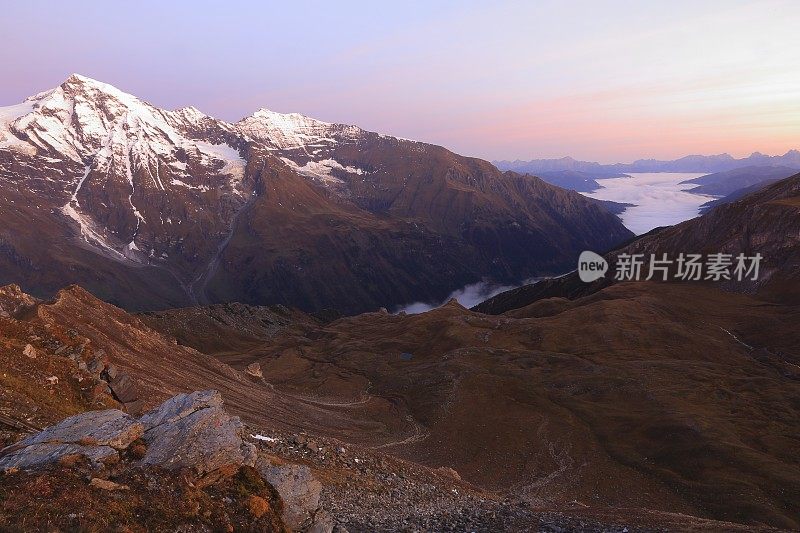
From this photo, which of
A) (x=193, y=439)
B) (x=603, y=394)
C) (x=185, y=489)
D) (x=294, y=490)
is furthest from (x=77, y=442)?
(x=603, y=394)

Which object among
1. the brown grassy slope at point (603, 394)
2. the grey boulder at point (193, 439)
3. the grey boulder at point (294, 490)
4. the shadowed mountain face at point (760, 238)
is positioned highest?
the shadowed mountain face at point (760, 238)

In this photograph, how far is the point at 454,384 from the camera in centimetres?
8288

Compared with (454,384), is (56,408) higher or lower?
higher

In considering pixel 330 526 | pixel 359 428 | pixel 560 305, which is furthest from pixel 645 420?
pixel 560 305

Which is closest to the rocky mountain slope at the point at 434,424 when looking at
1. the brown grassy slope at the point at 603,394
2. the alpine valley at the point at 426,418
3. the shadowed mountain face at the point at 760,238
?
the alpine valley at the point at 426,418

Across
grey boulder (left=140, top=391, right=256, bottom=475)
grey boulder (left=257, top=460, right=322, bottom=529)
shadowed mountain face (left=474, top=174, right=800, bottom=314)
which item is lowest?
grey boulder (left=257, top=460, right=322, bottom=529)

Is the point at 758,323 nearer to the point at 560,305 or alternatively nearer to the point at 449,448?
the point at 560,305

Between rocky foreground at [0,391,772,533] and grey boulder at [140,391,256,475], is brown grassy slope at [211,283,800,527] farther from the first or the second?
grey boulder at [140,391,256,475]

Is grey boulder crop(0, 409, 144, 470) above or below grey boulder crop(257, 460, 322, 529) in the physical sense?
above

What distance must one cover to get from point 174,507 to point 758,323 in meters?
140

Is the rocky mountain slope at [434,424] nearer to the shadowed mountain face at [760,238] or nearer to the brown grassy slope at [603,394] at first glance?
the brown grassy slope at [603,394]

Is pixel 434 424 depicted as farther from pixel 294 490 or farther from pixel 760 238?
pixel 760 238

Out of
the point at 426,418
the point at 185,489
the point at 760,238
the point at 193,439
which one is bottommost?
the point at 426,418

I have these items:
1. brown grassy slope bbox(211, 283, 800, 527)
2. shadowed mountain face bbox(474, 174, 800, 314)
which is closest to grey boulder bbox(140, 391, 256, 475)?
brown grassy slope bbox(211, 283, 800, 527)
